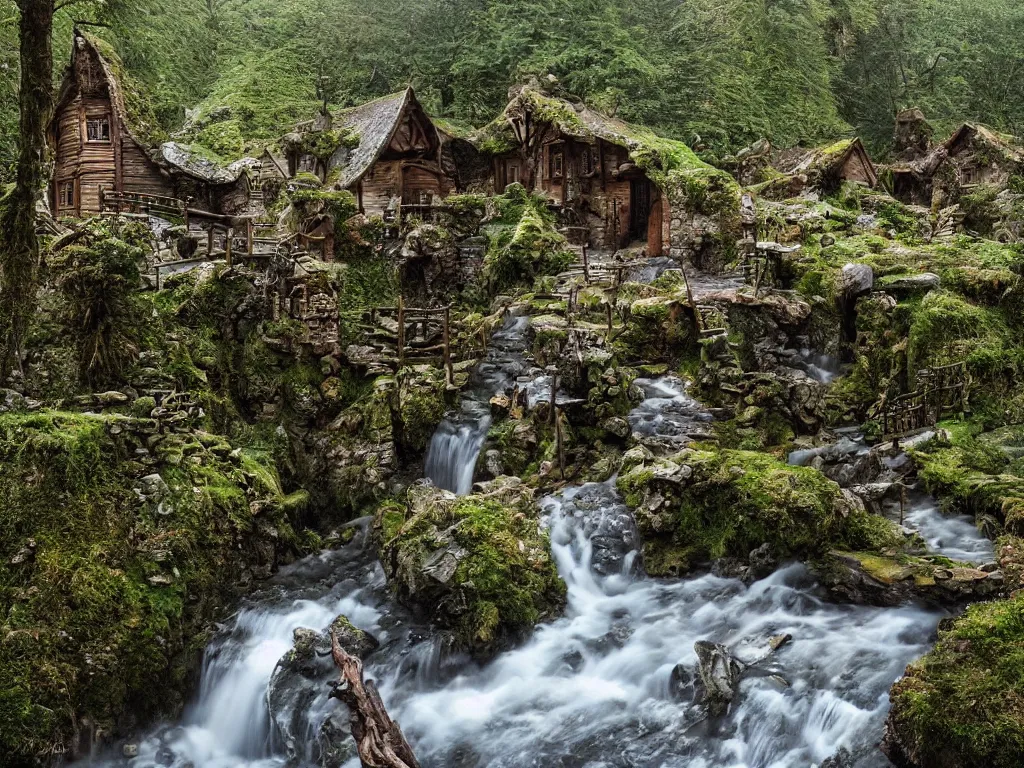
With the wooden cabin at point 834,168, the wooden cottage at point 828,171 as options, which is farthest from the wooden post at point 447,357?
the wooden cabin at point 834,168

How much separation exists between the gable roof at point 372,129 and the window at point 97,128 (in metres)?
7.92

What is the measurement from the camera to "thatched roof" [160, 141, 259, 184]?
98.5ft

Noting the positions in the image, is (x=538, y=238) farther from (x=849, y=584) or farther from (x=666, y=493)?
(x=849, y=584)

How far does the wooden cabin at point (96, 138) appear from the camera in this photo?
29500 mm

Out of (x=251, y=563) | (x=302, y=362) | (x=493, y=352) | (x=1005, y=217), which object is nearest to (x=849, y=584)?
(x=251, y=563)

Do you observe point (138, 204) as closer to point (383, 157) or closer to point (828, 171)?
point (383, 157)

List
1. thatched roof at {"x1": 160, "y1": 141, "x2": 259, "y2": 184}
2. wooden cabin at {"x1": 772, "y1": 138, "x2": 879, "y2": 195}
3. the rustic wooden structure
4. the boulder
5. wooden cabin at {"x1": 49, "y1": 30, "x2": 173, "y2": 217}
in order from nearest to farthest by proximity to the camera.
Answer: the rustic wooden structure
the boulder
wooden cabin at {"x1": 49, "y1": 30, "x2": 173, "y2": 217}
thatched roof at {"x1": 160, "y1": 141, "x2": 259, "y2": 184}
wooden cabin at {"x1": 772, "y1": 138, "x2": 879, "y2": 195}

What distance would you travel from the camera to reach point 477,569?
47.3 feet

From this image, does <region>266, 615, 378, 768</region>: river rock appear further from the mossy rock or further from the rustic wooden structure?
the rustic wooden structure

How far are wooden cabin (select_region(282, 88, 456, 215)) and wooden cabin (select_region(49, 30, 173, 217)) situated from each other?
528 centimetres

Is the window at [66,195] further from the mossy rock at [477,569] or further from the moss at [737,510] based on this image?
the moss at [737,510]

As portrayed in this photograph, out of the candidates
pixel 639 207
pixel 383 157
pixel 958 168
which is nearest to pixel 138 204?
pixel 383 157

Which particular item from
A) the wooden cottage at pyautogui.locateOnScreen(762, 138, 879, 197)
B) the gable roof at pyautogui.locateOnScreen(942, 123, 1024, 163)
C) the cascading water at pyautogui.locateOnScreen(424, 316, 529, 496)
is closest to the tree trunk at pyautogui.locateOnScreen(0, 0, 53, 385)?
the cascading water at pyautogui.locateOnScreen(424, 316, 529, 496)

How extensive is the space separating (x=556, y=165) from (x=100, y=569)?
24671 millimetres
